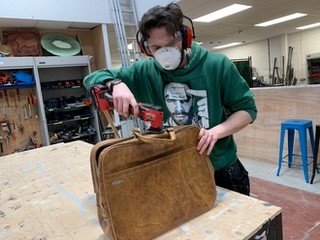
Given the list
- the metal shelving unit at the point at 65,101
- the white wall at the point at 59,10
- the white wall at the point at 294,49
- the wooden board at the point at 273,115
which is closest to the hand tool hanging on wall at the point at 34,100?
the metal shelving unit at the point at 65,101

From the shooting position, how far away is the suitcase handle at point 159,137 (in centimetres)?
72

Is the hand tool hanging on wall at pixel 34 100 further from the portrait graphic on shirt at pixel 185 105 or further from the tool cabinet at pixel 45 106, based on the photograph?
the portrait graphic on shirt at pixel 185 105

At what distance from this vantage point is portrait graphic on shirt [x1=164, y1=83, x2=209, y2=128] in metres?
1.05

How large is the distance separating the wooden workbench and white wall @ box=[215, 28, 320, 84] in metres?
9.87

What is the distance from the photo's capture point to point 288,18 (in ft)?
23.7

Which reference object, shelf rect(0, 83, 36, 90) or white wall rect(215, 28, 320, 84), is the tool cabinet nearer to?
shelf rect(0, 83, 36, 90)

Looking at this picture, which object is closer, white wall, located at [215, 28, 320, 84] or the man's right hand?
the man's right hand

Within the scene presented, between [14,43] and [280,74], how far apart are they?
9478mm

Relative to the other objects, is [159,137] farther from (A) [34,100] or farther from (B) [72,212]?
(A) [34,100]

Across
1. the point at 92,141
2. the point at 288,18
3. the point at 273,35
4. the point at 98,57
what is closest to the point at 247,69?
the point at 98,57

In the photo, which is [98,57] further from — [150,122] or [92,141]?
[150,122]

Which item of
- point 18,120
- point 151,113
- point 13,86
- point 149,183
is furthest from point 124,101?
point 18,120

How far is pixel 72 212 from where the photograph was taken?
3.14 feet

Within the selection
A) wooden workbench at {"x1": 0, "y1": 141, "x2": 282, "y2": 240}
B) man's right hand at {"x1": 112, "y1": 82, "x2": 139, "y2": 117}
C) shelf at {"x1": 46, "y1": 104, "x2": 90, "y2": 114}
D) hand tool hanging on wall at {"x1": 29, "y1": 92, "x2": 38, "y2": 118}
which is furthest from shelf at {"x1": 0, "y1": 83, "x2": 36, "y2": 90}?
man's right hand at {"x1": 112, "y1": 82, "x2": 139, "y2": 117}
